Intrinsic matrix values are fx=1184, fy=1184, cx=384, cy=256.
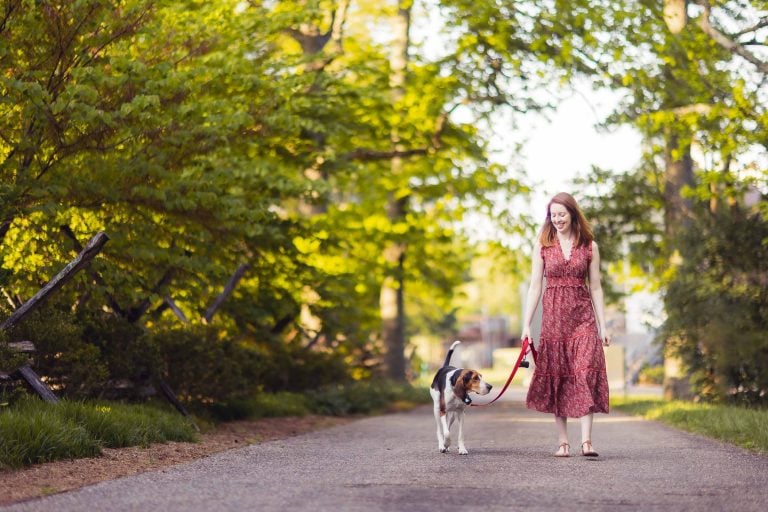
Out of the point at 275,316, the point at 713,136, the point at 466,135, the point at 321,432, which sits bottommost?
the point at 321,432

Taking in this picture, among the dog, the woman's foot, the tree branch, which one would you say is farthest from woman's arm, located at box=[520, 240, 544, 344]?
the tree branch

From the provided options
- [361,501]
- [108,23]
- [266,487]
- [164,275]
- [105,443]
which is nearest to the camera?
[361,501]

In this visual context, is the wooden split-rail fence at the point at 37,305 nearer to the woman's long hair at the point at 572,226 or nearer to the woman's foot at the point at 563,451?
the woman's long hair at the point at 572,226

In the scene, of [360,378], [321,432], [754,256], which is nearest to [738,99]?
[754,256]

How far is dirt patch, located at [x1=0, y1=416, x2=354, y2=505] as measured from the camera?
319 inches

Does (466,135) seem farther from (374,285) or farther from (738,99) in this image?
(738,99)

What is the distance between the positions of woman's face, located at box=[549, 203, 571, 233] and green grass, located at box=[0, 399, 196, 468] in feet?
14.2

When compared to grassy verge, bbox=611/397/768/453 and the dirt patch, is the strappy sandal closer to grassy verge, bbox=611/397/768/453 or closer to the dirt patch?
grassy verge, bbox=611/397/768/453

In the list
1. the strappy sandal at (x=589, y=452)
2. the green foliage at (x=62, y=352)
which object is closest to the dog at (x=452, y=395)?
the strappy sandal at (x=589, y=452)

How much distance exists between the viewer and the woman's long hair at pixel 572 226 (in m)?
10.7

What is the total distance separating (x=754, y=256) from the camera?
19172mm

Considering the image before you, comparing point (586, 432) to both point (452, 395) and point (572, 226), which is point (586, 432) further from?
point (572, 226)

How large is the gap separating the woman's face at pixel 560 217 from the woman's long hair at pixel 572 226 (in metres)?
0.03

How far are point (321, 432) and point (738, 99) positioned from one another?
25.0 ft
